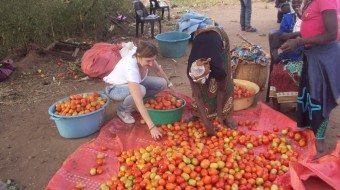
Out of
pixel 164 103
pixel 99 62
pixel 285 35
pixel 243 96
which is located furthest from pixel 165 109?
pixel 99 62

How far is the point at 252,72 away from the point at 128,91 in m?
1.88

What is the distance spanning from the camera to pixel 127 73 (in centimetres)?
393

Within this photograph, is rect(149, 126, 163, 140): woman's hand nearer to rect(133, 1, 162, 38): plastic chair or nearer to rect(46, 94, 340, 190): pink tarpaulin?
rect(46, 94, 340, 190): pink tarpaulin

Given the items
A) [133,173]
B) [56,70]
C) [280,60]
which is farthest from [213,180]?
[56,70]

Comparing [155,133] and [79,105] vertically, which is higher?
[79,105]

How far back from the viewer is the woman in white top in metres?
3.84

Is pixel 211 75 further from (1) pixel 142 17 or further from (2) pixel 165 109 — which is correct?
(1) pixel 142 17

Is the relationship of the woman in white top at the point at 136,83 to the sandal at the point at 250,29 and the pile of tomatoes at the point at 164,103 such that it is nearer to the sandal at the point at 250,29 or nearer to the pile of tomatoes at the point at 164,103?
the pile of tomatoes at the point at 164,103

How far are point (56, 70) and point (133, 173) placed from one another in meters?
3.94

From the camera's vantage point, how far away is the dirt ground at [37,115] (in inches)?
150

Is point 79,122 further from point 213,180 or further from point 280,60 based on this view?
point 280,60

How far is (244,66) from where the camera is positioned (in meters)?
5.20

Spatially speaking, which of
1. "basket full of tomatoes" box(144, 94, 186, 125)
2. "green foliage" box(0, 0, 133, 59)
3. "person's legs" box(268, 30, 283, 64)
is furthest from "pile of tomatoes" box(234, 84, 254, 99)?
"green foliage" box(0, 0, 133, 59)

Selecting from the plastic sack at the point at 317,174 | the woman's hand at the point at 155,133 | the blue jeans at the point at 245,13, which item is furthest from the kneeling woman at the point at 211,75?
the blue jeans at the point at 245,13
